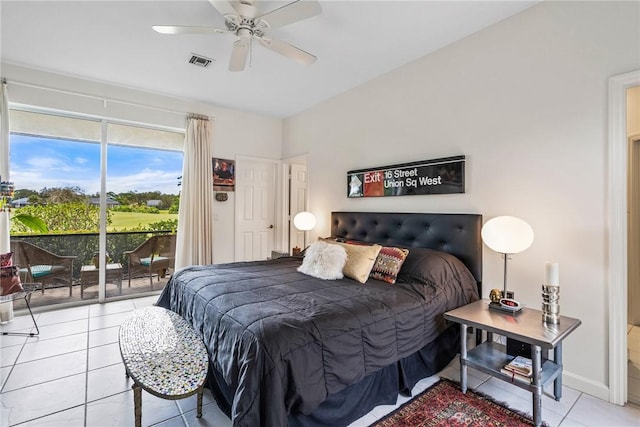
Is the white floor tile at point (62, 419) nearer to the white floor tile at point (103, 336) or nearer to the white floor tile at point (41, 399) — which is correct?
the white floor tile at point (41, 399)

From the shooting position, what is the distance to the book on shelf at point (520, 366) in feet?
5.99

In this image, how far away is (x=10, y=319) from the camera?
3.31 m

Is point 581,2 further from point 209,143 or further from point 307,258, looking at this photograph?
point 209,143

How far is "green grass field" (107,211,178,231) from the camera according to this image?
4051mm

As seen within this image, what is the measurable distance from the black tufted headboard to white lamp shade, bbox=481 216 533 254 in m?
0.36

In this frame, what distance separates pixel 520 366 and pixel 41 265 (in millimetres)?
4895

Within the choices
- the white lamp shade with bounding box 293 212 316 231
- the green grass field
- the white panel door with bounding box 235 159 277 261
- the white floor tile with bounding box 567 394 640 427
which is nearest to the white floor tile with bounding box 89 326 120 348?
the green grass field

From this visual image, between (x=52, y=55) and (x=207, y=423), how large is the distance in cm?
375

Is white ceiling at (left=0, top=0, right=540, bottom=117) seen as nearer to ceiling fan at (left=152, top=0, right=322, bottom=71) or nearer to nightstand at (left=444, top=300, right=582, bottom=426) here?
ceiling fan at (left=152, top=0, right=322, bottom=71)

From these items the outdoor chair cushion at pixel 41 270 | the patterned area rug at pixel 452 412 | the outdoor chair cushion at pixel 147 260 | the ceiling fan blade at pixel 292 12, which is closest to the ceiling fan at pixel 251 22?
the ceiling fan blade at pixel 292 12

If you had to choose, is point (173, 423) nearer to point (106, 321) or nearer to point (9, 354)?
point (9, 354)

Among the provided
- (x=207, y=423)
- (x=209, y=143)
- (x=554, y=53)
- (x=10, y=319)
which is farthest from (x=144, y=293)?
(x=554, y=53)

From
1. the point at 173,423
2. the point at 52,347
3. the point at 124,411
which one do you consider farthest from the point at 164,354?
the point at 52,347

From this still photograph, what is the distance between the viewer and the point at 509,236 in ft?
6.97
